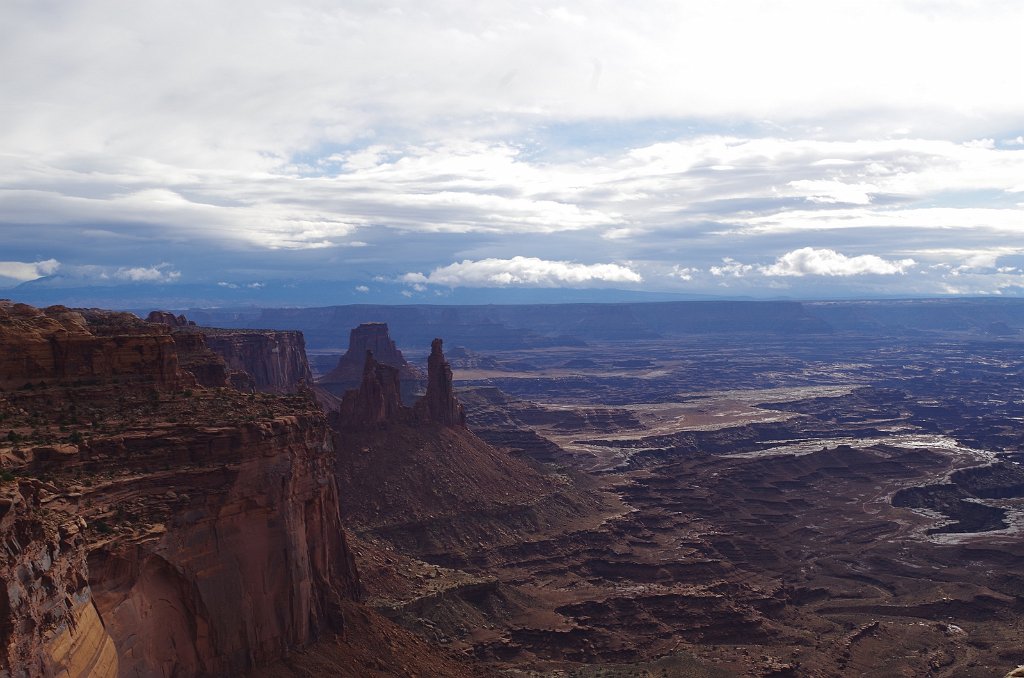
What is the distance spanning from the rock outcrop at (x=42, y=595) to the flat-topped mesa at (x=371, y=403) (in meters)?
81.2

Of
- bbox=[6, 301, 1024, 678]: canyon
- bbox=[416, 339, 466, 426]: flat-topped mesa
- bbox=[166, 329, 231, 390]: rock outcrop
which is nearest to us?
bbox=[6, 301, 1024, 678]: canyon

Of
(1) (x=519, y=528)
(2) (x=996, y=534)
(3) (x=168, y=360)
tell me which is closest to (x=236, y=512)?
(3) (x=168, y=360)

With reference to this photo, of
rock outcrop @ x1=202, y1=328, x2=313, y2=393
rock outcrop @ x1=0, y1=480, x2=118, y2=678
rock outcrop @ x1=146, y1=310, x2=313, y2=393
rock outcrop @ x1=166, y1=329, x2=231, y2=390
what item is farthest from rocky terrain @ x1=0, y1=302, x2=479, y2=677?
rock outcrop @ x1=202, y1=328, x2=313, y2=393

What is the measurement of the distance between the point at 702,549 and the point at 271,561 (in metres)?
78.2

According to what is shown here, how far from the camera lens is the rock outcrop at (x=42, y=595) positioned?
93.5 ft

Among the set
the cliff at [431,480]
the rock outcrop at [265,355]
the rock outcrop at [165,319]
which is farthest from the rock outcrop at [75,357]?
the rock outcrop at [265,355]

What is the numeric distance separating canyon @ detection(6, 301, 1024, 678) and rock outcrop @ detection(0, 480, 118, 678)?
0.35ft

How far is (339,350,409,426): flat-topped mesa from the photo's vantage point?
117250 mm

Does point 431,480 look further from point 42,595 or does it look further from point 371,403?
point 42,595

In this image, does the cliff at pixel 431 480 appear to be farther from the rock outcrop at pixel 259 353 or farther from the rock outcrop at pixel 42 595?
the rock outcrop at pixel 42 595

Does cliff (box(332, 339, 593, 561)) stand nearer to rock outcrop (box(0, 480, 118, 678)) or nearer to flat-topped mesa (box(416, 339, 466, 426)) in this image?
flat-topped mesa (box(416, 339, 466, 426))

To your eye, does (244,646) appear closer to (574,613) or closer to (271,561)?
(271,561)

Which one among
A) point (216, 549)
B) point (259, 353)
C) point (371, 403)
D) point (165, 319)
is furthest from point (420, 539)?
point (259, 353)

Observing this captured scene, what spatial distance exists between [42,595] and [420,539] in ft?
244
